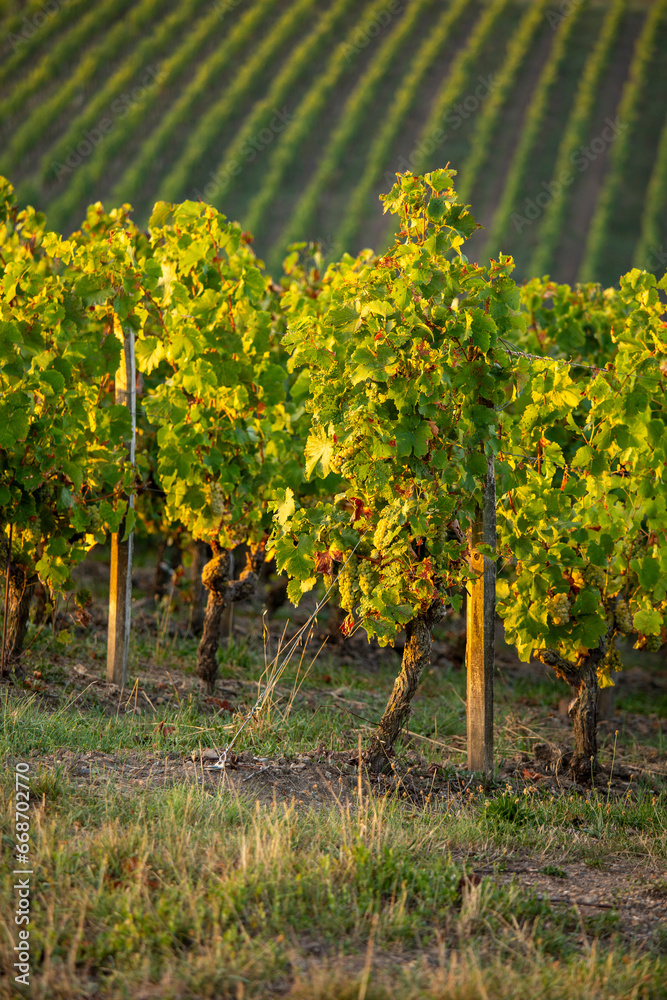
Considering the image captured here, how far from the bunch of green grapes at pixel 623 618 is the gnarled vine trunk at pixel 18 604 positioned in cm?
324

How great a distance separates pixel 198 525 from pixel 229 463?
427 millimetres

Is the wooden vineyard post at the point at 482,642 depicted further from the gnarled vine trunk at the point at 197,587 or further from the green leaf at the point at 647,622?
the gnarled vine trunk at the point at 197,587

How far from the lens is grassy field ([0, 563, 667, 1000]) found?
2.25 m

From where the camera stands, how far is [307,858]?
2730mm

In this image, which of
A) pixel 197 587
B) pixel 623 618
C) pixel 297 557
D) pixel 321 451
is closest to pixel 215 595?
pixel 197 587

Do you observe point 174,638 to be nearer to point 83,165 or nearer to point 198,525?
point 198,525

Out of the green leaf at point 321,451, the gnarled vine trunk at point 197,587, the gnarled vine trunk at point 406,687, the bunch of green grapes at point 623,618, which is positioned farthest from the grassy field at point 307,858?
the gnarled vine trunk at point 197,587

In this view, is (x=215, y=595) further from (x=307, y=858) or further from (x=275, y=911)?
(x=275, y=911)

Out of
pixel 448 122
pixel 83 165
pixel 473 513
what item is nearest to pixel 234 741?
pixel 473 513

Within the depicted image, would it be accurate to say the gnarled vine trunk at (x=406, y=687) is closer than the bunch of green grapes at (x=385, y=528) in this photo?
No

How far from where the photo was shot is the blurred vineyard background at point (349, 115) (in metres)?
23.9

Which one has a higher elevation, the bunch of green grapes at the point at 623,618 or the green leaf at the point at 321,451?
the green leaf at the point at 321,451

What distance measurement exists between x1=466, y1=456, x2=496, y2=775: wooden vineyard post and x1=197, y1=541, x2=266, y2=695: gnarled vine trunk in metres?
→ 1.53

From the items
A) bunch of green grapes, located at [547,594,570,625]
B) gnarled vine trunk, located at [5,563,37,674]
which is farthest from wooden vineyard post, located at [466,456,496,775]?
gnarled vine trunk, located at [5,563,37,674]
